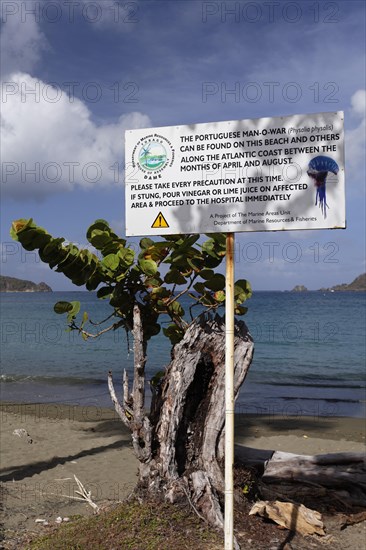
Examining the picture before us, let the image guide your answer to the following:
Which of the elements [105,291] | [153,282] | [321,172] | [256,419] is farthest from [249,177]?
[256,419]

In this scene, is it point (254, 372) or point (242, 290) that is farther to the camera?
point (254, 372)

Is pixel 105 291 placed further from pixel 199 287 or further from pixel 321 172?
pixel 321 172

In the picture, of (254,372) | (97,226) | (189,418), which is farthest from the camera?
(254,372)

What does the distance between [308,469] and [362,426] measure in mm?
8833

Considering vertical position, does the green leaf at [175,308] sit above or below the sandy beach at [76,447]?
above

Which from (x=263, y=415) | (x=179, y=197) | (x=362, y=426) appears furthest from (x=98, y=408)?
(x=179, y=197)

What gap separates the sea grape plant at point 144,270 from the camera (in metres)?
6.39

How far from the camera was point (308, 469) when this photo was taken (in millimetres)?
7230

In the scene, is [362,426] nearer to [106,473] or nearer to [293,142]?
[106,473]

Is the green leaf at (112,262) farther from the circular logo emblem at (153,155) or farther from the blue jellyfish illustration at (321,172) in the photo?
the blue jellyfish illustration at (321,172)

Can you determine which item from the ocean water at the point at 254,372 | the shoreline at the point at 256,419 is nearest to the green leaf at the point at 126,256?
the ocean water at the point at 254,372

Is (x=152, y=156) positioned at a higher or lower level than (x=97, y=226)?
higher

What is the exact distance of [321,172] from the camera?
4.61 meters

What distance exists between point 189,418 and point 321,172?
10.8 ft
